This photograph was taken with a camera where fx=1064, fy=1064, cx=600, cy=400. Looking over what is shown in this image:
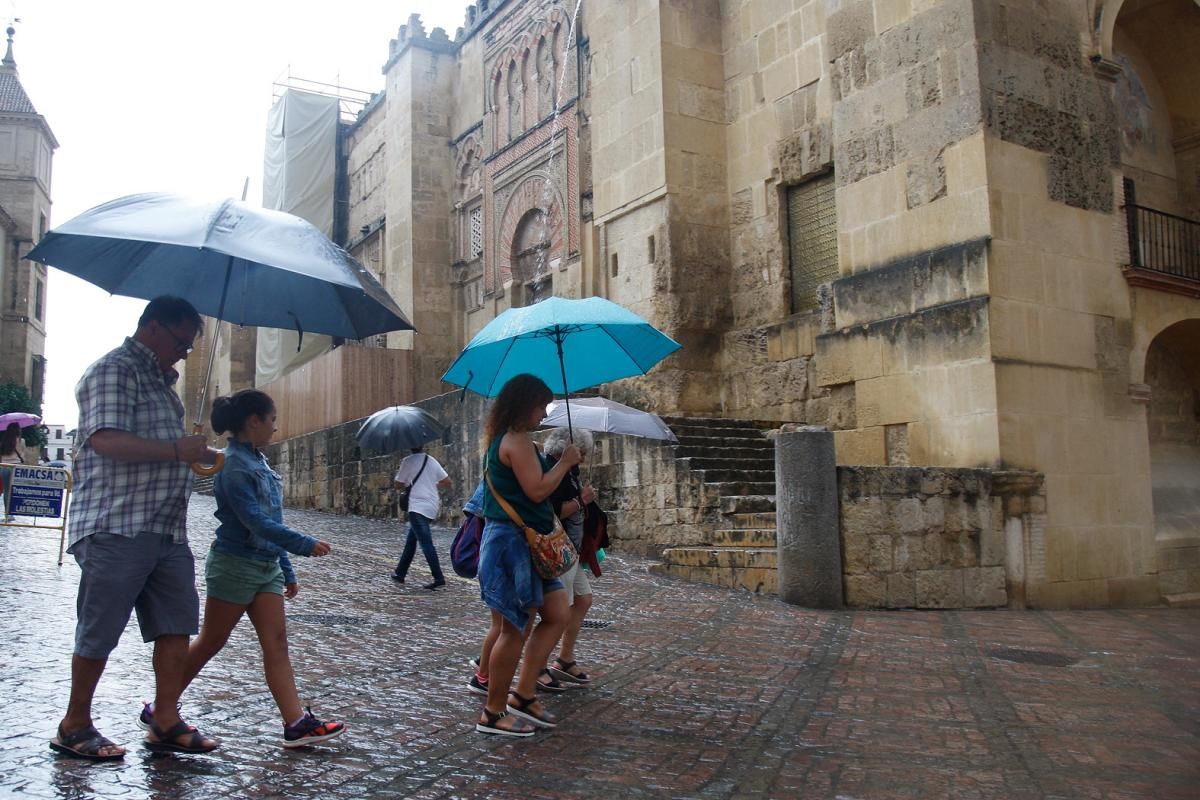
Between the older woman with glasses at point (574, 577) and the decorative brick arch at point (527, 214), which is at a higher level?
the decorative brick arch at point (527, 214)

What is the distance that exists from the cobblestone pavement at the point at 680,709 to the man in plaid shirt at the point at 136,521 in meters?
0.23

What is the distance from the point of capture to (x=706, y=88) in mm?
16719

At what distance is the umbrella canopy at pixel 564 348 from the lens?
220 inches

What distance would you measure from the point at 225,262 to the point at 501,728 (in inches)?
98.3

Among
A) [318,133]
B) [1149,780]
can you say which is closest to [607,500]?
[1149,780]

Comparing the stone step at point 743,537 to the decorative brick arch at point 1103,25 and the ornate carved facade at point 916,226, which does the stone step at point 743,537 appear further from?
the decorative brick arch at point 1103,25

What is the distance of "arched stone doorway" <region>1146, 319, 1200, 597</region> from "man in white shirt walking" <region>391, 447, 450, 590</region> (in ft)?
26.7

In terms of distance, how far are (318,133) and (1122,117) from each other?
23.8 meters

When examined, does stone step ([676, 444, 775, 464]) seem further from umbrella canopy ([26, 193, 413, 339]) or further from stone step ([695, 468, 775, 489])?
umbrella canopy ([26, 193, 413, 339])

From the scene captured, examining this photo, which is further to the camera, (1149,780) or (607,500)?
(607,500)

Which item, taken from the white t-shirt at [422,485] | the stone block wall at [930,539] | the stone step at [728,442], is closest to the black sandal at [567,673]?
the stone block wall at [930,539]

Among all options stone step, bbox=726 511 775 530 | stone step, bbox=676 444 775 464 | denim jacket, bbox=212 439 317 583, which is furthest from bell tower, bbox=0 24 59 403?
denim jacket, bbox=212 439 317 583

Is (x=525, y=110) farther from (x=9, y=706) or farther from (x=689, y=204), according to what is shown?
(x=9, y=706)

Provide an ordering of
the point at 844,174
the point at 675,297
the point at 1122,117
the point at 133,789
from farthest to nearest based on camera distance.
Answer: the point at 675,297, the point at 1122,117, the point at 844,174, the point at 133,789
